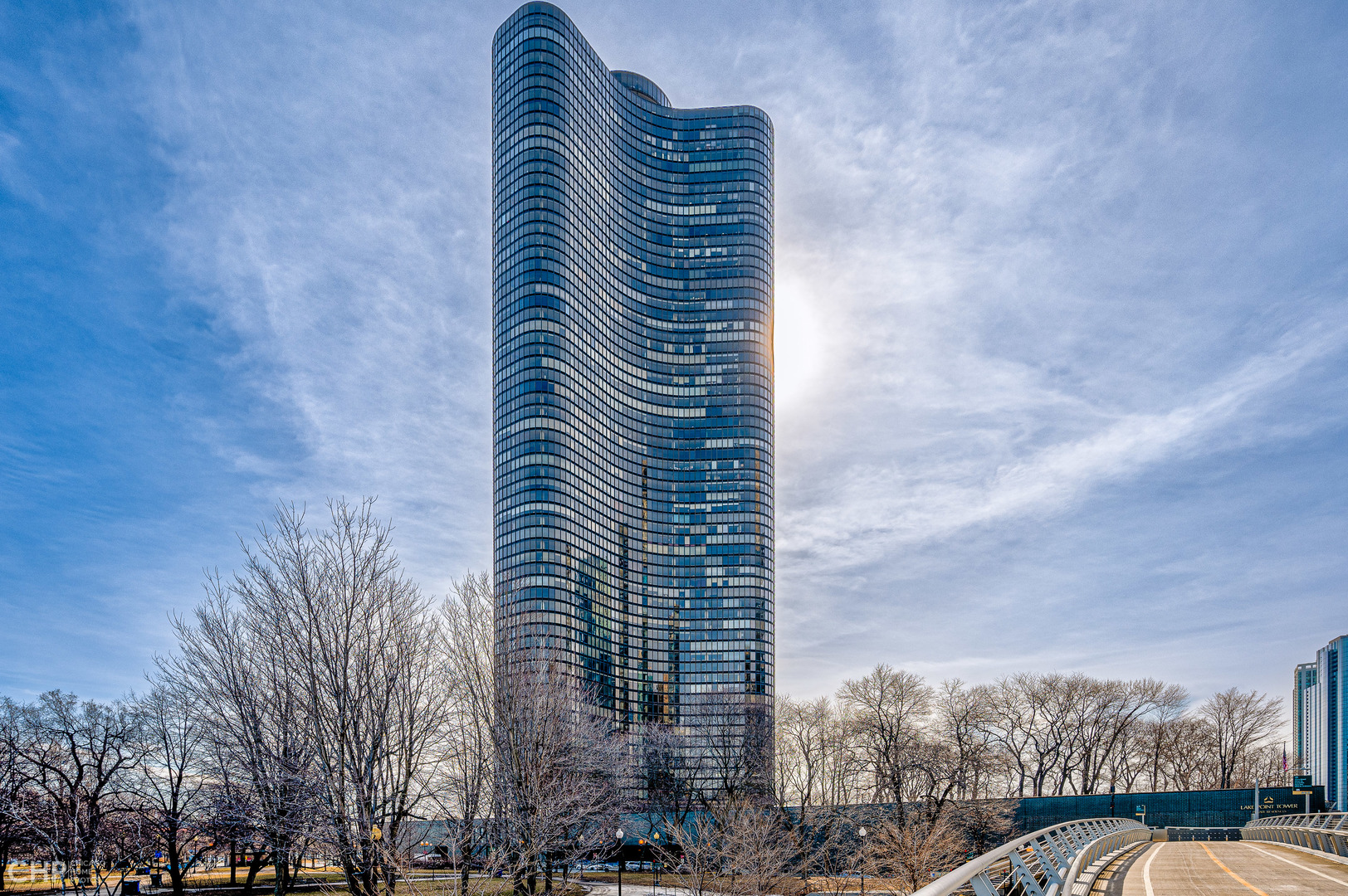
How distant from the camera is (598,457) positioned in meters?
176

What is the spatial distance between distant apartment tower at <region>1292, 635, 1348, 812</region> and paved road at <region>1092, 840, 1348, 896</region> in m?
125

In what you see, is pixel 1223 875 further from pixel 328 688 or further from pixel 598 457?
pixel 598 457

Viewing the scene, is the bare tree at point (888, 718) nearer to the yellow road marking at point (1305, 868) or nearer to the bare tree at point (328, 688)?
the yellow road marking at point (1305, 868)

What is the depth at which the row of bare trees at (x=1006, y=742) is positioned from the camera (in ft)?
198

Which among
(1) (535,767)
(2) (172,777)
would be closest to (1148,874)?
(1) (535,767)

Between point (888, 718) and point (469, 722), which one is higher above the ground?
point (469, 722)

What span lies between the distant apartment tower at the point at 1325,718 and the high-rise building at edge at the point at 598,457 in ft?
322

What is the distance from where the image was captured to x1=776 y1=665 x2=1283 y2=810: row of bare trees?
60.3 metres

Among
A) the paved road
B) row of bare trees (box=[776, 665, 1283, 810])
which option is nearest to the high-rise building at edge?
row of bare trees (box=[776, 665, 1283, 810])

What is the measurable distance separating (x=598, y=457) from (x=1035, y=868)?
164 meters

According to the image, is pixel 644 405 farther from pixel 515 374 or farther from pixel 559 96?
pixel 559 96

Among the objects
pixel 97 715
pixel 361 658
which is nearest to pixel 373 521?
pixel 361 658

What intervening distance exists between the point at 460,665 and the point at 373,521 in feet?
29.8

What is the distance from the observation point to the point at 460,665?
2666 centimetres
